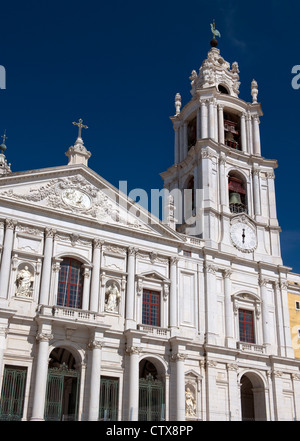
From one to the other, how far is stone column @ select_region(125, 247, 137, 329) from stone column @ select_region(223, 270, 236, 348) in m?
5.98

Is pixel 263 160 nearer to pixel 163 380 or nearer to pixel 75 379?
pixel 163 380

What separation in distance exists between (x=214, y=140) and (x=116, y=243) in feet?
37.5

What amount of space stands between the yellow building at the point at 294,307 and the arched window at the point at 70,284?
14.1 m

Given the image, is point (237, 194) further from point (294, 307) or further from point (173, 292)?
point (173, 292)

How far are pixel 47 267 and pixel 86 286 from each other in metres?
2.34

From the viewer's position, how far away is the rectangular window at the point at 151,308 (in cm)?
3209

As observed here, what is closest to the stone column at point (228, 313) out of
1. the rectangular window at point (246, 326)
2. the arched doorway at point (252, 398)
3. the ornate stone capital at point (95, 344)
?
the rectangular window at point (246, 326)

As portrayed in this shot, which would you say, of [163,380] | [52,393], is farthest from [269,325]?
[52,393]

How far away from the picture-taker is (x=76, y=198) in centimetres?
3250

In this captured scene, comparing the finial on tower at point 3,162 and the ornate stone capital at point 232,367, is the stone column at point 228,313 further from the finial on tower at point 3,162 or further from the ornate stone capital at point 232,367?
the finial on tower at point 3,162

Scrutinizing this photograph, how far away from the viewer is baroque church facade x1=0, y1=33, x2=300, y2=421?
28312 mm

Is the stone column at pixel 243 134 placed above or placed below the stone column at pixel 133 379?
above

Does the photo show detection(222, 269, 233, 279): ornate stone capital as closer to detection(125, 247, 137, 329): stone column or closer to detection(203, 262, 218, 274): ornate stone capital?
detection(203, 262, 218, 274): ornate stone capital
